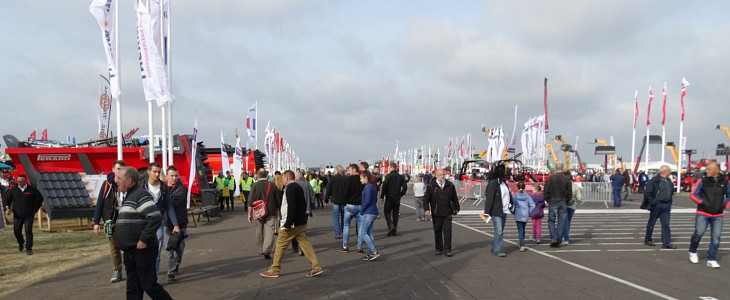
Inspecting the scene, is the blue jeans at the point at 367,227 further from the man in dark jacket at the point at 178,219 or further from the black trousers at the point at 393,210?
the black trousers at the point at 393,210

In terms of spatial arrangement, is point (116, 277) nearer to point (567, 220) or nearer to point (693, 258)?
point (567, 220)

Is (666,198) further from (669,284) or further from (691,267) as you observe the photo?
(669,284)

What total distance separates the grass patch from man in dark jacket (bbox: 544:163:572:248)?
30.2ft

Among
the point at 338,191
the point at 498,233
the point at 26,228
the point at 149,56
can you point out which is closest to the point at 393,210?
the point at 338,191

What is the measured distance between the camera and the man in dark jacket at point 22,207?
10.6 metres

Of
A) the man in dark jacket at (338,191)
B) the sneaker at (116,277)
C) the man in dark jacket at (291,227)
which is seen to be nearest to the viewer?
the sneaker at (116,277)

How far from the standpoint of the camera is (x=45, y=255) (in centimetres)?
1039

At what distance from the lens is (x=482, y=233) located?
13891mm

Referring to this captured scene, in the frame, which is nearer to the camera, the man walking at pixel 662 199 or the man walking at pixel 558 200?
the man walking at pixel 662 199

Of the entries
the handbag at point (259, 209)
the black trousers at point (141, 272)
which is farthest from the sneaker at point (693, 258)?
the black trousers at point (141, 272)

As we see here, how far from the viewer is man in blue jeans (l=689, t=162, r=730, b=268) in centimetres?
901

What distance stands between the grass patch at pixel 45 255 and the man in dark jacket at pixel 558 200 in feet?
30.2

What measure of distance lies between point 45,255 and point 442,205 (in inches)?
307

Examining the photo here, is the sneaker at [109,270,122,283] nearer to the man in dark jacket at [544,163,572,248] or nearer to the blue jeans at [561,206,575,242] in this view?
the man in dark jacket at [544,163,572,248]
